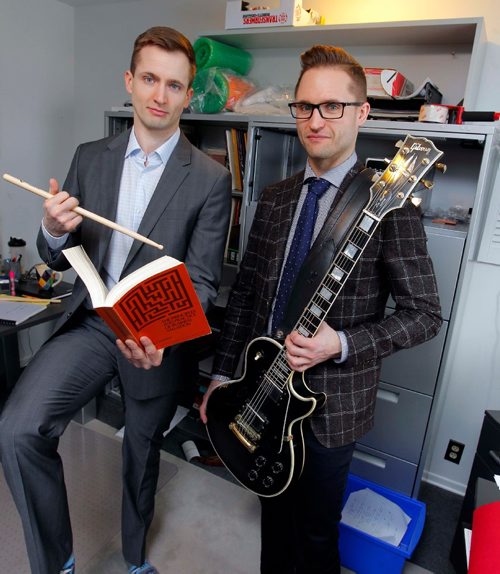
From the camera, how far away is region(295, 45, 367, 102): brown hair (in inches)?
46.6

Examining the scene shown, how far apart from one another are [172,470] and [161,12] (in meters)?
2.41

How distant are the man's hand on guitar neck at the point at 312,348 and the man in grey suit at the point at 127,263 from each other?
1.11ft

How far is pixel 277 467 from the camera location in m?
1.26

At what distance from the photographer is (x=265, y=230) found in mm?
1398

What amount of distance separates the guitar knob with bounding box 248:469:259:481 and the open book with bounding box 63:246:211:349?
449 mm

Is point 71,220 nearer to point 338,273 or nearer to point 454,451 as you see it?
point 338,273

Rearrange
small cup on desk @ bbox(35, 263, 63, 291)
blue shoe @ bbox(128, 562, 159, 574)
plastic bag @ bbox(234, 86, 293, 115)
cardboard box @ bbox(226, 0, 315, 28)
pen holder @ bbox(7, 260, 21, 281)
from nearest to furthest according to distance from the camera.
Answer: blue shoe @ bbox(128, 562, 159, 574)
cardboard box @ bbox(226, 0, 315, 28)
plastic bag @ bbox(234, 86, 293, 115)
small cup on desk @ bbox(35, 263, 63, 291)
pen holder @ bbox(7, 260, 21, 281)

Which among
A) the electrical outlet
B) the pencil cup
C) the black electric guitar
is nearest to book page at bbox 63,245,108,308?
the black electric guitar

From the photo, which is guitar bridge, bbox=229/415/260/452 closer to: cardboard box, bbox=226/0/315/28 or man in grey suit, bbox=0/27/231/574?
man in grey suit, bbox=0/27/231/574

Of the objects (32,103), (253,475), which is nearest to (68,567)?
(253,475)

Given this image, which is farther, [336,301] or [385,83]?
[385,83]

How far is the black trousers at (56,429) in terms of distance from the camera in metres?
1.19

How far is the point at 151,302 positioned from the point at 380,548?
Result: 1240mm

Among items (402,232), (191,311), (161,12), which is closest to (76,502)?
(191,311)
